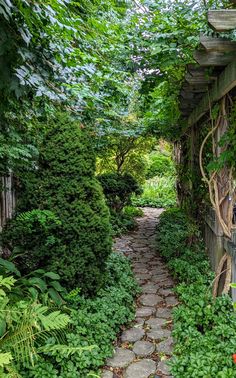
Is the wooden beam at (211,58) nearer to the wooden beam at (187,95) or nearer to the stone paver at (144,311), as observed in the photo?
the wooden beam at (187,95)

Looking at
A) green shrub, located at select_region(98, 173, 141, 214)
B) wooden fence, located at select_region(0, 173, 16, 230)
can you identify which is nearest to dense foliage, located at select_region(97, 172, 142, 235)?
green shrub, located at select_region(98, 173, 141, 214)

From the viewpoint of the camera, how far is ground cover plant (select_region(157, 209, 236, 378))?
220 centimetres

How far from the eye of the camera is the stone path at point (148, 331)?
2.47m

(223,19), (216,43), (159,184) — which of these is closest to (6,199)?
(216,43)

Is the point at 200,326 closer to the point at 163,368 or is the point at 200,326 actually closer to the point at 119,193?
the point at 163,368

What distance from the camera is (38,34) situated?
238 cm

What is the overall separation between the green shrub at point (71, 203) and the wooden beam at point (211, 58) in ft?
4.03

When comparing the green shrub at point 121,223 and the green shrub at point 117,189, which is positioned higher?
the green shrub at point 117,189

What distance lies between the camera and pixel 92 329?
2635mm

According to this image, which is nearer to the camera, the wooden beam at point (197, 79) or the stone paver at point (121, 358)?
the stone paver at point (121, 358)

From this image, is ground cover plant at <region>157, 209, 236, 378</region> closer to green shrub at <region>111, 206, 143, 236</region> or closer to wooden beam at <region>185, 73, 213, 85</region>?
wooden beam at <region>185, 73, 213, 85</region>

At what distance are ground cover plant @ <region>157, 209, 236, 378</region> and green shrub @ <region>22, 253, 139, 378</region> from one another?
505mm

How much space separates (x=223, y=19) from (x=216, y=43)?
0.36 m

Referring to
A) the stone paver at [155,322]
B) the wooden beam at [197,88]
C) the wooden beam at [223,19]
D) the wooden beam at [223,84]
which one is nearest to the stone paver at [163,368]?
the stone paver at [155,322]
